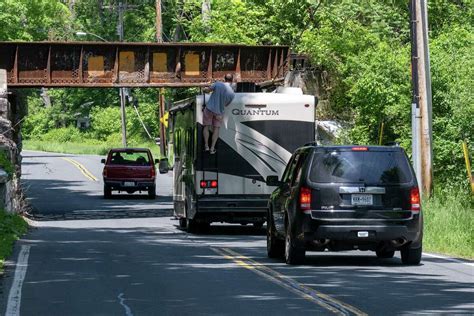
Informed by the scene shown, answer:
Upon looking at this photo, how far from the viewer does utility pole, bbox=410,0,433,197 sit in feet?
93.4

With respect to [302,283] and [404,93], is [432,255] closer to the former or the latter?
[302,283]

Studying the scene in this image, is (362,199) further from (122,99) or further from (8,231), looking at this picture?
(122,99)

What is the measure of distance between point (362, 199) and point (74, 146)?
9241cm

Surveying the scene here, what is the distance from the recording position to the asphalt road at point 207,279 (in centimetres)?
1306

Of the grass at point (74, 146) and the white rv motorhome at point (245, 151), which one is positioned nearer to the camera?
the white rv motorhome at point (245, 151)

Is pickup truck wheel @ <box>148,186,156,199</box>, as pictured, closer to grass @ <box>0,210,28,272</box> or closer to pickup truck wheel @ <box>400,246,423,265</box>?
grass @ <box>0,210,28,272</box>

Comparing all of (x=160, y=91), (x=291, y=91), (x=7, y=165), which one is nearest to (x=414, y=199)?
(x=291, y=91)

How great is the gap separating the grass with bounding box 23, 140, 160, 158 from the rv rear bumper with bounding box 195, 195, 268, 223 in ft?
222

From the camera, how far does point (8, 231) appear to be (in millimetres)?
26062

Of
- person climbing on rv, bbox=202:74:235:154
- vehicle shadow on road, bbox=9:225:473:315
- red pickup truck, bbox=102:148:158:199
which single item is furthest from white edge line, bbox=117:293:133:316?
red pickup truck, bbox=102:148:158:199


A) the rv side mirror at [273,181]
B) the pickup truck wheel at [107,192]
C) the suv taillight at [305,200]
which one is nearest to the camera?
the suv taillight at [305,200]

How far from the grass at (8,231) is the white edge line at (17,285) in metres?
0.26

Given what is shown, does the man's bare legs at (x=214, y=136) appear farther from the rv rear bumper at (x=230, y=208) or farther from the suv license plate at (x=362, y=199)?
the suv license plate at (x=362, y=199)

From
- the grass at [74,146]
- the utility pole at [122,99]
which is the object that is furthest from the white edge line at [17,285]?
the grass at [74,146]
